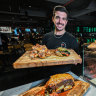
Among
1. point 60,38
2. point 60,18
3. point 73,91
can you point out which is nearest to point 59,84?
point 73,91

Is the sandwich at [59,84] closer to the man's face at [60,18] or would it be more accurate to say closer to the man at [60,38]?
the man at [60,38]

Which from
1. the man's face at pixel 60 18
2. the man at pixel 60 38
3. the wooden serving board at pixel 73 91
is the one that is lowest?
the wooden serving board at pixel 73 91

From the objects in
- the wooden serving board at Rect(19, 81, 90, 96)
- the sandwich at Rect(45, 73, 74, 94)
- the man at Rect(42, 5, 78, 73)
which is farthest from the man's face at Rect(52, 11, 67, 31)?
the wooden serving board at Rect(19, 81, 90, 96)

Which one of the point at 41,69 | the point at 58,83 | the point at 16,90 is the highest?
the point at 58,83

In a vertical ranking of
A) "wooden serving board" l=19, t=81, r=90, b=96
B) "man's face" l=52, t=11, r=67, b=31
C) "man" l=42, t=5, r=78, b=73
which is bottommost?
"wooden serving board" l=19, t=81, r=90, b=96

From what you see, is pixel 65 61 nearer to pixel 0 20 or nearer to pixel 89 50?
pixel 89 50

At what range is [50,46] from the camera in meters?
1.70

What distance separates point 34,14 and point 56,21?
6275 mm

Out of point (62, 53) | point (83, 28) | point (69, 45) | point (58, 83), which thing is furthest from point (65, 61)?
point (83, 28)

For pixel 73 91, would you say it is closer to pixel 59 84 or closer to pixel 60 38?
pixel 59 84

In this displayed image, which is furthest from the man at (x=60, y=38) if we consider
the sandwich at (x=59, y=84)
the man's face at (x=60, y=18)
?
the sandwich at (x=59, y=84)

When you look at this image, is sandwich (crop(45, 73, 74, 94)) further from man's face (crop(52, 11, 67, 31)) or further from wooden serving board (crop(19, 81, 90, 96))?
man's face (crop(52, 11, 67, 31))

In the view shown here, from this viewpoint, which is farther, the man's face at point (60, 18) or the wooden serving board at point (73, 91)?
the man's face at point (60, 18)

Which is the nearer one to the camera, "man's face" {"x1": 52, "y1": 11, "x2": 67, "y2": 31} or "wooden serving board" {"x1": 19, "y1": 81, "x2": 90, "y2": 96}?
"wooden serving board" {"x1": 19, "y1": 81, "x2": 90, "y2": 96}
